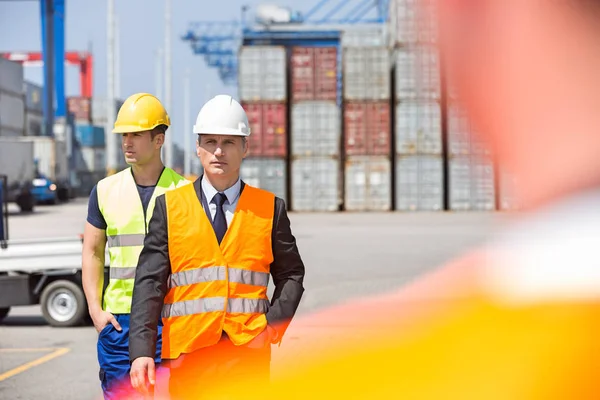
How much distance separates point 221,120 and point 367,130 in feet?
131

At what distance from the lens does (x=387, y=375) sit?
2596mm

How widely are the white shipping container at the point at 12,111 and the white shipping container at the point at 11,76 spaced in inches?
12.5

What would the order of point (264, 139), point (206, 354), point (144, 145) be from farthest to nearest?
point (264, 139) < point (144, 145) < point (206, 354)

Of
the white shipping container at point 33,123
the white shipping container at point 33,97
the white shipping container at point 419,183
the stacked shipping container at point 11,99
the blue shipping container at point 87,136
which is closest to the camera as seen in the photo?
the white shipping container at point 419,183

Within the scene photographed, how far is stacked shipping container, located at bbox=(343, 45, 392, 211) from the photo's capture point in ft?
140

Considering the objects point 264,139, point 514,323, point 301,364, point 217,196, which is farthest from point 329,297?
point 264,139

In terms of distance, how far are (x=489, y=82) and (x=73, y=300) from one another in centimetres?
925

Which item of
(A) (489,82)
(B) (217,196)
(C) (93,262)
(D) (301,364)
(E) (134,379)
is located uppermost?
(A) (489,82)

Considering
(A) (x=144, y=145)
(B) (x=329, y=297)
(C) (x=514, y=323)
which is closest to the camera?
(C) (x=514, y=323)

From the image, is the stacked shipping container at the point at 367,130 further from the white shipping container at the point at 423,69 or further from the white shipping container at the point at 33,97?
the white shipping container at the point at 423,69

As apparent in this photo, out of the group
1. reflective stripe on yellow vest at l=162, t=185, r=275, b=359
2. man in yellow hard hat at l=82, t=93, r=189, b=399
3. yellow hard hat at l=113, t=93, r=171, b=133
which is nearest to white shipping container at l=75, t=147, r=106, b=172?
man in yellow hard hat at l=82, t=93, r=189, b=399

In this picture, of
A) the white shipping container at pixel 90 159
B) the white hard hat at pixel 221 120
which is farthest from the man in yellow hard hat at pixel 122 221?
the white shipping container at pixel 90 159

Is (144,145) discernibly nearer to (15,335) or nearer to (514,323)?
(514,323)

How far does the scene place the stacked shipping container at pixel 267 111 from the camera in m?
42.8
